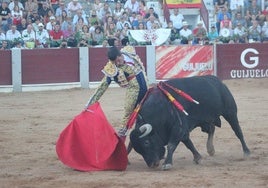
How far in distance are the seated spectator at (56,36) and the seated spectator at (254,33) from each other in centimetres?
523

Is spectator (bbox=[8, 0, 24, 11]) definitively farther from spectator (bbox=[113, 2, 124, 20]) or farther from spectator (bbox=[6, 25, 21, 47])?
spectator (bbox=[113, 2, 124, 20])

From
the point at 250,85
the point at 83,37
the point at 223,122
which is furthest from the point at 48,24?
the point at 223,122

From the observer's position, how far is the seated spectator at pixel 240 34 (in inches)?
764

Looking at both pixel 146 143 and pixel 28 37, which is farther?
pixel 28 37

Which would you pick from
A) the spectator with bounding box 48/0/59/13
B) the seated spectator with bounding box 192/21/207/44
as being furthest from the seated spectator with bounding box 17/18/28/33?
the seated spectator with bounding box 192/21/207/44

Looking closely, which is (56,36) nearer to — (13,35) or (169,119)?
(13,35)

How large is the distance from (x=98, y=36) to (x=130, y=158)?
408 inches

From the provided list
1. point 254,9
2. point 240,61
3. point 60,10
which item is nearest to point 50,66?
point 60,10

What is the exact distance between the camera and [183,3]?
21.4m

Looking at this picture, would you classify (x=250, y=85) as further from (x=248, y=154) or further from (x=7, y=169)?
(x=7, y=169)

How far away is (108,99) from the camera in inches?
589

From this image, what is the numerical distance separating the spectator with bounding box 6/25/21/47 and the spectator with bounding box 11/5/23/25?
1.76 feet

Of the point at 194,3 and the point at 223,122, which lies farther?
the point at 194,3

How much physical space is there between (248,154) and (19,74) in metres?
9.90
